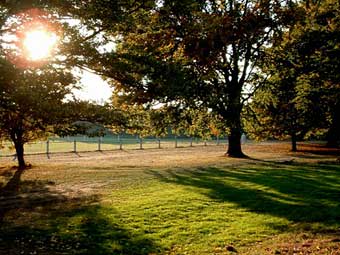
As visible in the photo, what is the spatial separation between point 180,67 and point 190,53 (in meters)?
8.27

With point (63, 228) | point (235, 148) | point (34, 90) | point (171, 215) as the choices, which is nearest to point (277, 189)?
point (171, 215)

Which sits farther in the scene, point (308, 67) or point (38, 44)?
point (308, 67)

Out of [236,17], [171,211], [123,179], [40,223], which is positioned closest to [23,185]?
[123,179]

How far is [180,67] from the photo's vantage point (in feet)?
42.5

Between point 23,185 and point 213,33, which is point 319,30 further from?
point 23,185

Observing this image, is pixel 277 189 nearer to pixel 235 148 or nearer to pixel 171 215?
pixel 171 215

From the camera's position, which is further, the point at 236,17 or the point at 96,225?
the point at 236,17

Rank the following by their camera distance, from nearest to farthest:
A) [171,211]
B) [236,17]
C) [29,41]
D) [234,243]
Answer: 1. [234,243]
2. [171,211]
3. [29,41]
4. [236,17]

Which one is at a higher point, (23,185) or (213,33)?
(213,33)

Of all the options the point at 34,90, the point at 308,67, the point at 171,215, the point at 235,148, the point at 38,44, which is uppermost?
the point at 308,67

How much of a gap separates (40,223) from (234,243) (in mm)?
5069

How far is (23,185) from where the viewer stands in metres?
16.5

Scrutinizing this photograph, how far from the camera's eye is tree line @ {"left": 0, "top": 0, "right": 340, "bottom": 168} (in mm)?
11703

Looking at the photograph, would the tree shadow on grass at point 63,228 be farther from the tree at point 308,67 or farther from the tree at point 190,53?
the tree at point 308,67
